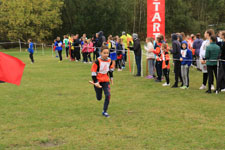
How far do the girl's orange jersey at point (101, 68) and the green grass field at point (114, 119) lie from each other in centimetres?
99

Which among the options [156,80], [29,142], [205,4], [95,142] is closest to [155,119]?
[95,142]

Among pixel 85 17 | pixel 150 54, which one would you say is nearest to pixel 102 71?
pixel 150 54

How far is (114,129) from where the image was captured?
7422mm

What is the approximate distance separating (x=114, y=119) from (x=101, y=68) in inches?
50.0

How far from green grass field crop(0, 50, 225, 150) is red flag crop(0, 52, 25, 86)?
1.15m

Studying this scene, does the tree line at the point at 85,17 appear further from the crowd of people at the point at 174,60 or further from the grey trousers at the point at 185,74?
the grey trousers at the point at 185,74

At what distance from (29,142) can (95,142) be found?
4.11 ft

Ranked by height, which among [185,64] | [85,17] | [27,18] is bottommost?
[185,64]

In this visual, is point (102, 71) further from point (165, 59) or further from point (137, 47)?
point (137, 47)

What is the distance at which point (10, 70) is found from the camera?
6852 mm

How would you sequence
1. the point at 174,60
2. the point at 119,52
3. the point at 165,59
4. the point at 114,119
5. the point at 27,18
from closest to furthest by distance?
the point at 114,119
the point at 174,60
the point at 165,59
the point at 119,52
the point at 27,18

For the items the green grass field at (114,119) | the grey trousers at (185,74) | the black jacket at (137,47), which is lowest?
the green grass field at (114,119)

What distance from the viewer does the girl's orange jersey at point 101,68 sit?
8250 mm

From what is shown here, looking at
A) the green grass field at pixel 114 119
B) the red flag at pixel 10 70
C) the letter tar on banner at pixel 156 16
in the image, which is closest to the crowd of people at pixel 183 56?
the green grass field at pixel 114 119
